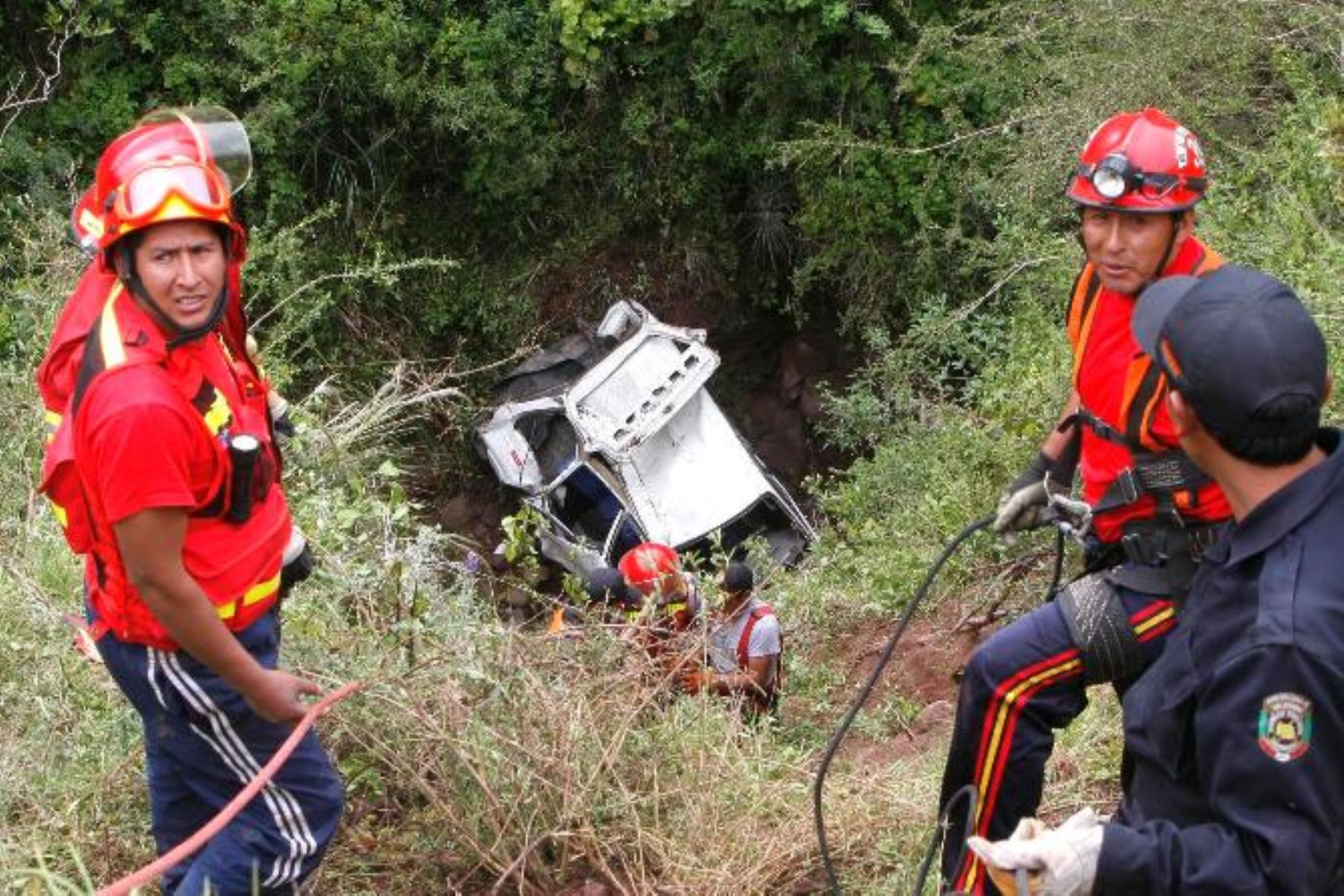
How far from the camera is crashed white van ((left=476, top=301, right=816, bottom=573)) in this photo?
9672 millimetres

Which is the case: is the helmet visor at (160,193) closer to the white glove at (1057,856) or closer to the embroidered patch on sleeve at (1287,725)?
the white glove at (1057,856)

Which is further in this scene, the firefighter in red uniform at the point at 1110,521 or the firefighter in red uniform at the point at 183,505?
the firefighter in red uniform at the point at 1110,521

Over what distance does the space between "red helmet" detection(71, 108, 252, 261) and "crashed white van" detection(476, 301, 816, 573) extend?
6208 mm

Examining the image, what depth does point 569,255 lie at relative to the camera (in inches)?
470

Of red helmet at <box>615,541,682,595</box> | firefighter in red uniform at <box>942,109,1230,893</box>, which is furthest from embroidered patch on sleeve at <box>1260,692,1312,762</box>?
red helmet at <box>615,541,682,595</box>

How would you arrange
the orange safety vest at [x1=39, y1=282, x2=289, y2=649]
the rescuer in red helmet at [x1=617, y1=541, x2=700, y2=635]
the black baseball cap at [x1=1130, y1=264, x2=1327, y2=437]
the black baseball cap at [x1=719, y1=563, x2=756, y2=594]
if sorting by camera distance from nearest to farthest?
the black baseball cap at [x1=1130, y1=264, x2=1327, y2=437]
the orange safety vest at [x1=39, y1=282, x2=289, y2=649]
the rescuer in red helmet at [x1=617, y1=541, x2=700, y2=635]
the black baseball cap at [x1=719, y1=563, x2=756, y2=594]

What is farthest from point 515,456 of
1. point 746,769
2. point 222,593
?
point 222,593

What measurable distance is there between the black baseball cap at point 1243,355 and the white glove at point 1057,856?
633mm

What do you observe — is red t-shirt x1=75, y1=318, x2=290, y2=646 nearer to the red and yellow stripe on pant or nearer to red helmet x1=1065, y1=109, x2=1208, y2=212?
the red and yellow stripe on pant

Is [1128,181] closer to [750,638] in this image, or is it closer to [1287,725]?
[1287,725]

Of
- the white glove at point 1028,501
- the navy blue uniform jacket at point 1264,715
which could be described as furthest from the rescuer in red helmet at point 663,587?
the navy blue uniform jacket at point 1264,715

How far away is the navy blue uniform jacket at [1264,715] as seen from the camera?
2156mm

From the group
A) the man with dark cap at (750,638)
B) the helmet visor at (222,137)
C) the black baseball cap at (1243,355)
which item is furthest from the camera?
the man with dark cap at (750,638)

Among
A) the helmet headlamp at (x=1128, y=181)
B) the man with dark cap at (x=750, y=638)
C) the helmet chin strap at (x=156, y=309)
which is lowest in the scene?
the man with dark cap at (x=750, y=638)
